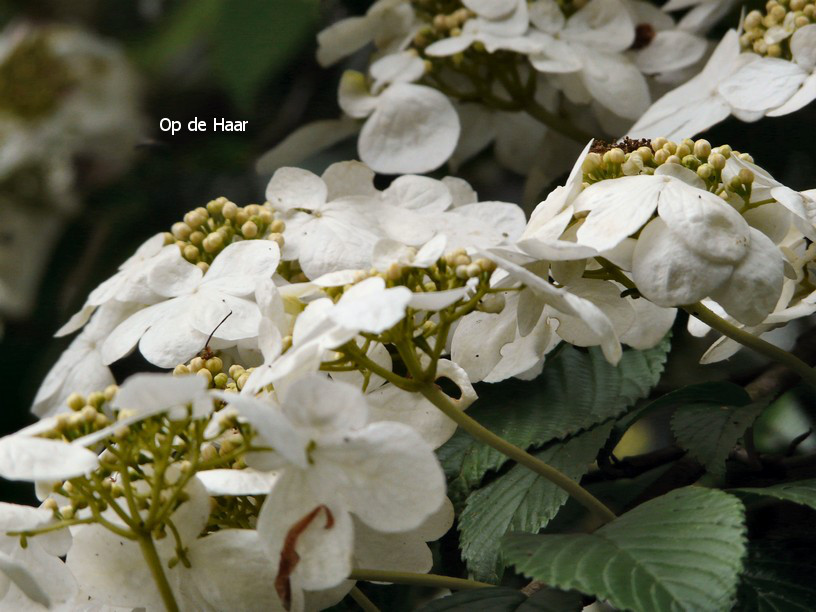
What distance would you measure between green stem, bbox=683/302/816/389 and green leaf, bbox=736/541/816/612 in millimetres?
57

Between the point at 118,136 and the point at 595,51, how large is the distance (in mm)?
336

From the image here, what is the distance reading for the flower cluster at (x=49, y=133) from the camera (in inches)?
25.5

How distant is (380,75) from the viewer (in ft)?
1.67

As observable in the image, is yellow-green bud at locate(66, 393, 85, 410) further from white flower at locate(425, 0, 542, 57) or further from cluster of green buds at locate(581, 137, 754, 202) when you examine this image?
white flower at locate(425, 0, 542, 57)

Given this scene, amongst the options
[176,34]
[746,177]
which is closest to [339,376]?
[746,177]

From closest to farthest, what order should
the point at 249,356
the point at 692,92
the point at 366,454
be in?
the point at 366,454 < the point at 249,356 < the point at 692,92

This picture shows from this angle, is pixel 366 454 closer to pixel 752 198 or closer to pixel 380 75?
pixel 752 198

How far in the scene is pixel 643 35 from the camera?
1.80 feet

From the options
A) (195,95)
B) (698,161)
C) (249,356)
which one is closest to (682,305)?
(698,161)

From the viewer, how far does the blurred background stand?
610 millimetres

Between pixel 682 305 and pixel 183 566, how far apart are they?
16cm

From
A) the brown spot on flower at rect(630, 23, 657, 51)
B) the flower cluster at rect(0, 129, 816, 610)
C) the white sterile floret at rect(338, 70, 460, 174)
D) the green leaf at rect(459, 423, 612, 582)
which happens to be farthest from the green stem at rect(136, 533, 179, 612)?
the brown spot on flower at rect(630, 23, 657, 51)

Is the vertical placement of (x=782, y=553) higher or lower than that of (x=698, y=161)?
lower

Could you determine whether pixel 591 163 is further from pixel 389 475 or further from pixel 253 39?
pixel 253 39
